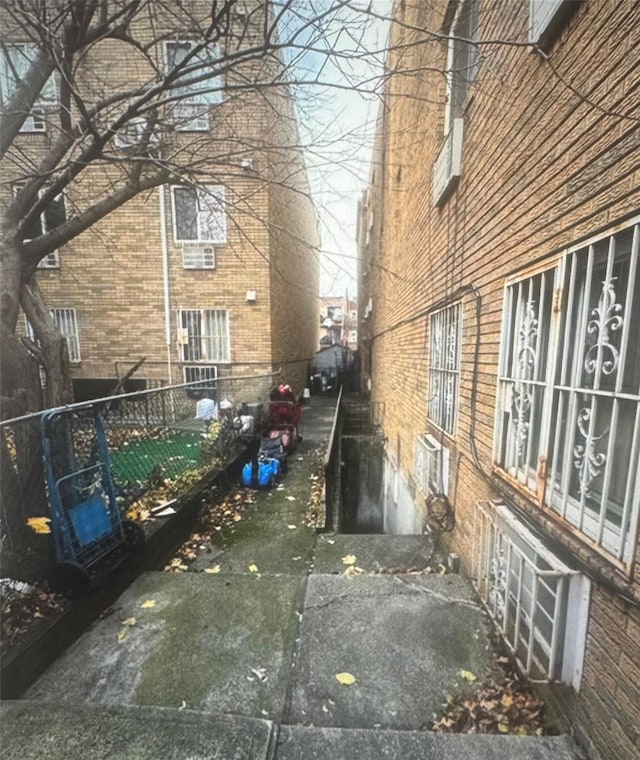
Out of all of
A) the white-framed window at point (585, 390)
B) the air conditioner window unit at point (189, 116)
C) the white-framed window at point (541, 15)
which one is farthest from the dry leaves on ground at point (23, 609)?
the white-framed window at point (541, 15)

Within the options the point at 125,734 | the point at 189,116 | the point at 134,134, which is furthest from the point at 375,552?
the point at 189,116

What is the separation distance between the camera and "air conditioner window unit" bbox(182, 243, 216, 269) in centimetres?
975

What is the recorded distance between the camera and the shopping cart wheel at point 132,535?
3.03 meters

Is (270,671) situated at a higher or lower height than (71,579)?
lower

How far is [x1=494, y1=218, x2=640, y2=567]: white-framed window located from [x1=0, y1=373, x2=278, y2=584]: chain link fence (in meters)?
3.14

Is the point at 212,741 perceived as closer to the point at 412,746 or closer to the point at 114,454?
the point at 412,746

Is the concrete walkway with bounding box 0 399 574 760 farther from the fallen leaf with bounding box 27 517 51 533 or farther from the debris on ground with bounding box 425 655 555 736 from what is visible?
the fallen leaf with bounding box 27 517 51 533

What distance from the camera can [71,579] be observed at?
241 centimetres

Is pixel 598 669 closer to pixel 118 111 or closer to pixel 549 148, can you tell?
pixel 549 148

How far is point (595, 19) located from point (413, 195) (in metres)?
4.14

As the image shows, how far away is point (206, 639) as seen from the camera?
2391 mm

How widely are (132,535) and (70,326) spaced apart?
361 inches

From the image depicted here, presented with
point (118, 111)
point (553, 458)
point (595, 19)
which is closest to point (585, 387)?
point (553, 458)

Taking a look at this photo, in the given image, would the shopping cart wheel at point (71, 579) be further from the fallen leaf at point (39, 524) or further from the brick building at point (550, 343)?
the brick building at point (550, 343)
